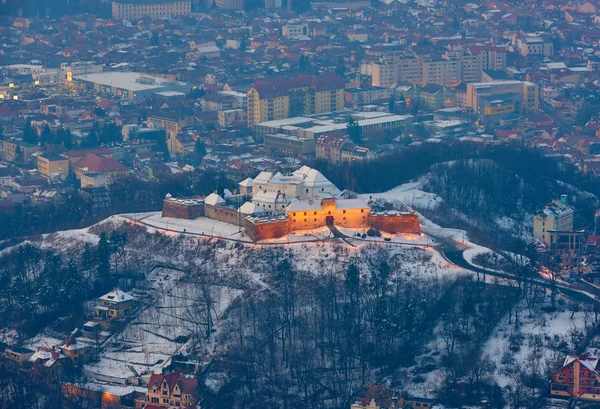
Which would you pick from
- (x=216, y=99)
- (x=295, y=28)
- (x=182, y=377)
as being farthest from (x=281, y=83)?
(x=182, y=377)

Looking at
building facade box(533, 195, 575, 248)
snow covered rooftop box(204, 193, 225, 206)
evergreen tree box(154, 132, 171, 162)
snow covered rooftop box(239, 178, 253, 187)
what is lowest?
evergreen tree box(154, 132, 171, 162)

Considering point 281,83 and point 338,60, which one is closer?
point 281,83

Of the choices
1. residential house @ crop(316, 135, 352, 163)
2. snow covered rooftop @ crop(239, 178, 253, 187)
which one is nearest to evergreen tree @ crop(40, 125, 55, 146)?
residential house @ crop(316, 135, 352, 163)

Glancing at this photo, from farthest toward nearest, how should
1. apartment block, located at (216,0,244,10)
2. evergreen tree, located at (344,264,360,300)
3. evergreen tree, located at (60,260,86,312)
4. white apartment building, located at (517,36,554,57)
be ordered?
apartment block, located at (216,0,244,10), white apartment building, located at (517,36,554,57), evergreen tree, located at (60,260,86,312), evergreen tree, located at (344,264,360,300)

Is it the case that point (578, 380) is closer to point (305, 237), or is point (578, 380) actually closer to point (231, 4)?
point (305, 237)

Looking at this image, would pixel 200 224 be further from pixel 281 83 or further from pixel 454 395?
pixel 281 83

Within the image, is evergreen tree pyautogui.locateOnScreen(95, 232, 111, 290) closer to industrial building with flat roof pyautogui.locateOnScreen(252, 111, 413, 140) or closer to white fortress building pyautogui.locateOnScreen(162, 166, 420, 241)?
white fortress building pyautogui.locateOnScreen(162, 166, 420, 241)

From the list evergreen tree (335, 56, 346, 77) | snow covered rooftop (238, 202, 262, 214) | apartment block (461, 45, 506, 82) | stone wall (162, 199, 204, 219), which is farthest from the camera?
evergreen tree (335, 56, 346, 77)

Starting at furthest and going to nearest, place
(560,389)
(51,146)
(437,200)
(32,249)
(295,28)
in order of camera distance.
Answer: (295,28) < (51,146) < (437,200) < (32,249) < (560,389)
